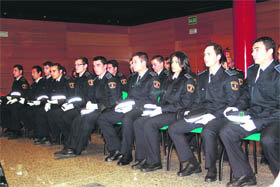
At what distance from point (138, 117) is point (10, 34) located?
5588mm

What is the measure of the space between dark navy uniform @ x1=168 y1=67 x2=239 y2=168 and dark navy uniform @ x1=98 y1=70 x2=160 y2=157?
25.1 inches

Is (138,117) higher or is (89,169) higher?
(138,117)

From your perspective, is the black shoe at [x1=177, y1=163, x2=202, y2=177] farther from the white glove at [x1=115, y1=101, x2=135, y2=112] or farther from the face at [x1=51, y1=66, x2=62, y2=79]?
the face at [x1=51, y1=66, x2=62, y2=79]

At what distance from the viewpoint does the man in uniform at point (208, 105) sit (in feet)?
10.4

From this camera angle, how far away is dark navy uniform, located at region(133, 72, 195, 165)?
3.49 metres

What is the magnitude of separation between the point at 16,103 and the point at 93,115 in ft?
7.75

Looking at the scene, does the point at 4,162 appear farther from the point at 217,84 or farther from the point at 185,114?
the point at 217,84

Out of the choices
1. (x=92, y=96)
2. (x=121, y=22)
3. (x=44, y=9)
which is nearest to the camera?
(x=92, y=96)

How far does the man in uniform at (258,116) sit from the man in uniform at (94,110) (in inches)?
68.8

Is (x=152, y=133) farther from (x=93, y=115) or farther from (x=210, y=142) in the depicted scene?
(x=93, y=115)

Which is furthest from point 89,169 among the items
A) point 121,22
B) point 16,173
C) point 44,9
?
point 121,22

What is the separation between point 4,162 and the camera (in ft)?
13.1

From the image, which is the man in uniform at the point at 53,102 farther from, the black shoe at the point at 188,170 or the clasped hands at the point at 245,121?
the clasped hands at the point at 245,121

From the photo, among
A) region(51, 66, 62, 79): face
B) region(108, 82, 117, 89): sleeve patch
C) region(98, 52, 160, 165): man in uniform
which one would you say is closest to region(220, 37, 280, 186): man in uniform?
region(98, 52, 160, 165): man in uniform
